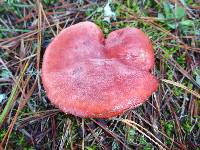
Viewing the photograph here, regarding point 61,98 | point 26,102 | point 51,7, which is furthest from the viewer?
point 51,7

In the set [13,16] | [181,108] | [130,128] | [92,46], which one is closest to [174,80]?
[181,108]

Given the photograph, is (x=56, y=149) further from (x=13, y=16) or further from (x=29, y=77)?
(x=13, y=16)

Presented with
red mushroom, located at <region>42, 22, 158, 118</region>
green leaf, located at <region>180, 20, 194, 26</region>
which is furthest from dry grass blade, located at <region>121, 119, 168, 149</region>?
green leaf, located at <region>180, 20, 194, 26</region>

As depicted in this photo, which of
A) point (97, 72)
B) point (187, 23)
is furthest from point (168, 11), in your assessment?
point (97, 72)

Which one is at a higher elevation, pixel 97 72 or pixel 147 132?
pixel 97 72

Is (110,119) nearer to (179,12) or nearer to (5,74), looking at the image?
(5,74)

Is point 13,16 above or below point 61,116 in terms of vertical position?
above

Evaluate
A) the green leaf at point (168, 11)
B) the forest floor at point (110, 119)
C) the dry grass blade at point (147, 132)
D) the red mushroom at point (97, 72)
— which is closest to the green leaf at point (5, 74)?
the forest floor at point (110, 119)
